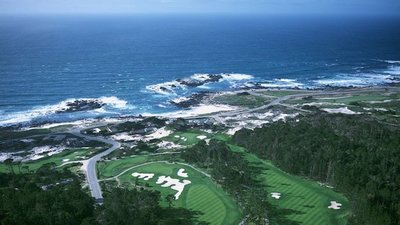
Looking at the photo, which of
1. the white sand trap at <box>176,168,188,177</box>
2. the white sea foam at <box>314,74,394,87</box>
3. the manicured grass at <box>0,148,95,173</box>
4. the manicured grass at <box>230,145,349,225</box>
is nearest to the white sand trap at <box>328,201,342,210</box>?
the manicured grass at <box>230,145,349,225</box>

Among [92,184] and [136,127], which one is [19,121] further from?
[92,184]

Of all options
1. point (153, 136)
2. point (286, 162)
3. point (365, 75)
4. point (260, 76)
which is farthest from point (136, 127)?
point (365, 75)

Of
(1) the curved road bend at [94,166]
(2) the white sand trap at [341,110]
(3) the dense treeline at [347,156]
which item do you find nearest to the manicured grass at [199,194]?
(1) the curved road bend at [94,166]

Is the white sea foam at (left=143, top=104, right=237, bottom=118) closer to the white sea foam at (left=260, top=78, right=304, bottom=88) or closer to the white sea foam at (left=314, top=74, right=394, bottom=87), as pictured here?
the white sea foam at (left=260, top=78, right=304, bottom=88)

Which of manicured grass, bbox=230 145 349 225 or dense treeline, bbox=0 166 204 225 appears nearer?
dense treeline, bbox=0 166 204 225

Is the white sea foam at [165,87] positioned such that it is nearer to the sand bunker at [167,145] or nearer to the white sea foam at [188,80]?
the white sea foam at [188,80]

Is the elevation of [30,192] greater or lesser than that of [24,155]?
greater
